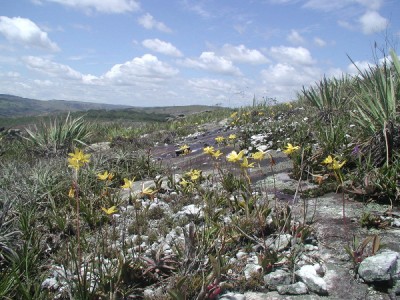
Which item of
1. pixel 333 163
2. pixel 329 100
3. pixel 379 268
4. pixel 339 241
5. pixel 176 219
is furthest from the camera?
pixel 329 100

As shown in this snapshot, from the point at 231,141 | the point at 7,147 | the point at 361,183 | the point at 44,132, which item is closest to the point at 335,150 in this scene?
the point at 361,183

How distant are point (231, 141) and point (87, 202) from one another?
410 cm

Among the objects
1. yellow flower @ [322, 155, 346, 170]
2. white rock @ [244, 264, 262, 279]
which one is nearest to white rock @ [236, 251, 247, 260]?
white rock @ [244, 264, 262, 279]

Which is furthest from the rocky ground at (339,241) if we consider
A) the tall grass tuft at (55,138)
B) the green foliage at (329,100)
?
the tall grass tuft at (55,138)

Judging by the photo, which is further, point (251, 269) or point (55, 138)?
point (55, 138)

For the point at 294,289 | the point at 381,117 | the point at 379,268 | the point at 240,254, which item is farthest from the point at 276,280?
the point at 381,117

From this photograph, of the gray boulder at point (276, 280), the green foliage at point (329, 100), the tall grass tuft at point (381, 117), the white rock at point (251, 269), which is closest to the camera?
the gray boulder at point (276, 280)

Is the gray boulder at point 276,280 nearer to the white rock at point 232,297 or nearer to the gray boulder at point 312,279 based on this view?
the gray boulder at point 312,279

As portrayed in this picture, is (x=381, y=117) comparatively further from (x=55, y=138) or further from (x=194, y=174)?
(x=55, y=138)

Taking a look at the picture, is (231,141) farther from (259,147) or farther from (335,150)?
(335,150)

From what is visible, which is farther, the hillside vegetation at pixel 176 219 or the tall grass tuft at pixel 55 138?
the tall grass tuft at pixel 55 138

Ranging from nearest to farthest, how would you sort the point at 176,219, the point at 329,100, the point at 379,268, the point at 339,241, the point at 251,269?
the point at 379,268 < the point at 251,269 < the point at 339,241 < the point at 176,219 < the point at 329,100

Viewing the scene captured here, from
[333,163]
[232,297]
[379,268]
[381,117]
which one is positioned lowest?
[232,297]

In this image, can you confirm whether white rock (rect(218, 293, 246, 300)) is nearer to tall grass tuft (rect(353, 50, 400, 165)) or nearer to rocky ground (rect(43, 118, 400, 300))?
rocky ground (rect(43, 118, 400, 300))
